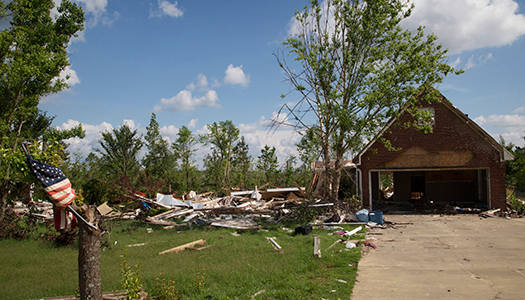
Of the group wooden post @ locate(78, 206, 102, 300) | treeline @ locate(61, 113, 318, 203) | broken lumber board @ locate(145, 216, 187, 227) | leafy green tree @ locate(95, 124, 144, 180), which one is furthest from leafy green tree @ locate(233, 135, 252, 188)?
wooden post @ locate(78, 206, 102, 300)

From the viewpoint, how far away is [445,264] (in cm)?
840

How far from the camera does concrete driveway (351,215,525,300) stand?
20.8 ft

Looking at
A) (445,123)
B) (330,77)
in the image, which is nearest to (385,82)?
(330,77)

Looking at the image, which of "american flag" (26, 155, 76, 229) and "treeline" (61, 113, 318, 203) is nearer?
"american flag" (26, 155, 76, 229)

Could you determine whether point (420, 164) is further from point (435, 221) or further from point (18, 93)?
point (18, 93)

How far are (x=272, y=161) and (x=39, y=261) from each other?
1262 inches

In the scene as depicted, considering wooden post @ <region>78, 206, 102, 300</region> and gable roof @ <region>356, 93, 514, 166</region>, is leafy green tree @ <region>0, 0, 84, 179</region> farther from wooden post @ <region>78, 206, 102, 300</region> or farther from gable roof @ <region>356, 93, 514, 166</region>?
gable roof @ <region>356, 93, 514, 166</region>

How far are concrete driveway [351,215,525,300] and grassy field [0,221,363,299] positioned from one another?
2.38ft

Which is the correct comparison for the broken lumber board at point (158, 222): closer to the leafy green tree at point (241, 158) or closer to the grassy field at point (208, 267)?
the grassy field at point (208, 267)

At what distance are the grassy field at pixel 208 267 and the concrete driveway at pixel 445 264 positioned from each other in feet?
2.38

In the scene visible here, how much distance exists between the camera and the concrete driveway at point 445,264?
6.34 meters

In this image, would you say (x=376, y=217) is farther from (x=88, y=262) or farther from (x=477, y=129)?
(x=88, y=262)

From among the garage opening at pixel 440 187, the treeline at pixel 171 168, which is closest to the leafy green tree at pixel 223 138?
the treeline at pixel 171 168

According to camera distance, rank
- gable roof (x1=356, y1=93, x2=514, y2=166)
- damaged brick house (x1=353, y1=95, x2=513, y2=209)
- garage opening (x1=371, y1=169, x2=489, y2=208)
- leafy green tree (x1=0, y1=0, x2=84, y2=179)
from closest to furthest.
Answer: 1. leafy green tree (x1=0, y1=0, x2=84, y2=179)
2. gable roof (x1=356, y1=93, x2=514, y2=166)
3. damaged brick house (x1=353, y1=95, x2=513, y2=209)
4. garage opening (x1=371, y1=169, x2=489, y2=208)
